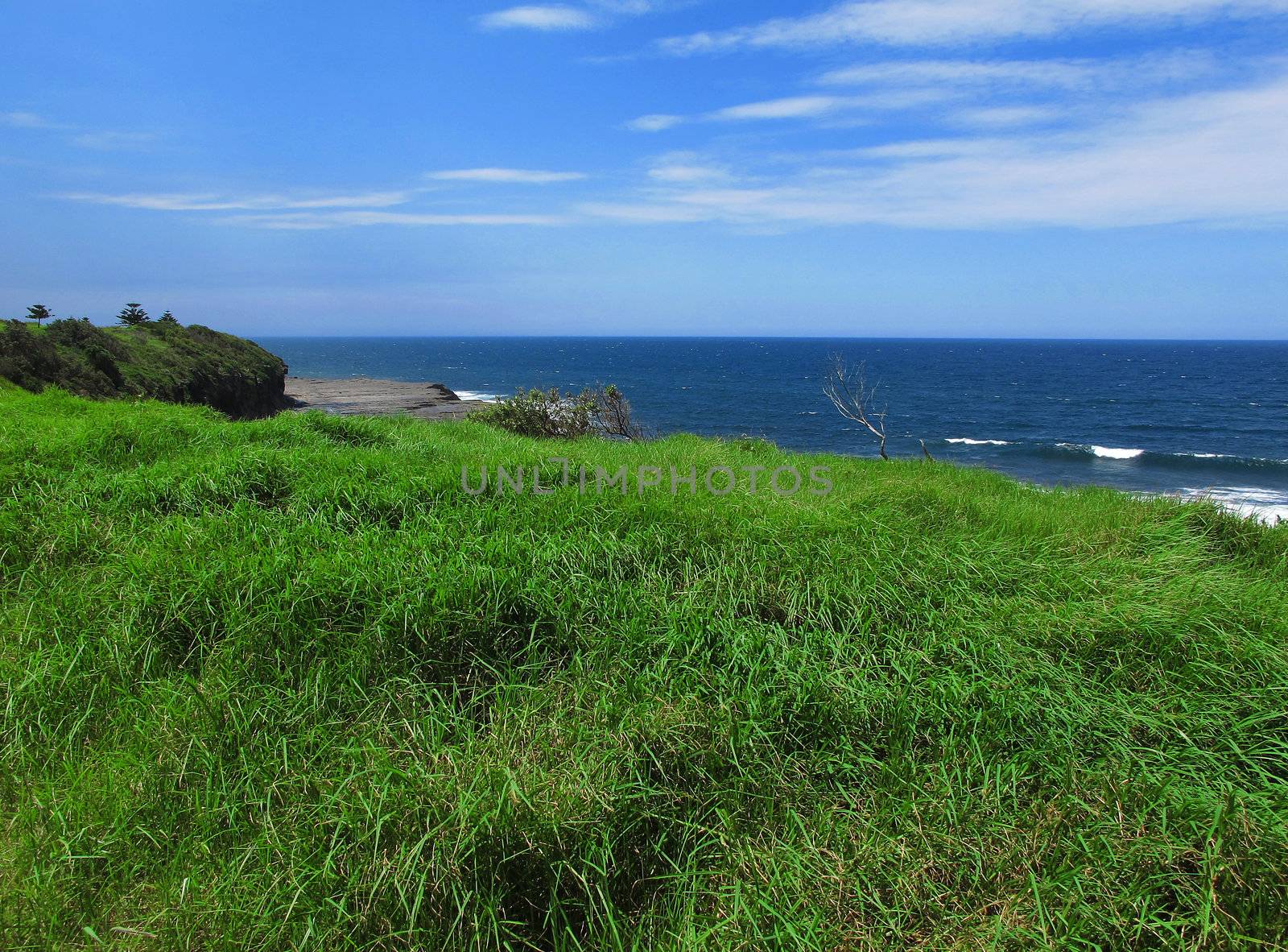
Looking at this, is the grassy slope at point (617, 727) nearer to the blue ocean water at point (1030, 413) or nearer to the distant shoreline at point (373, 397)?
the blue ocean water at point (1030, 413)

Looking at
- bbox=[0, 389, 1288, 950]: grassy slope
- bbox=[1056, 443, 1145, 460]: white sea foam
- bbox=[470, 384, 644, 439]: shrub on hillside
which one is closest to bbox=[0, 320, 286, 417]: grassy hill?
bbox=[470, 384, 644, 439]: shrub on hillside

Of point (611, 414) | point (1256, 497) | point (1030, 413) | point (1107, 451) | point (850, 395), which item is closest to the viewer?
point (850, 395)

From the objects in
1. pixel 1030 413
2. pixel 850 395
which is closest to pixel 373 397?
pixel 850 395

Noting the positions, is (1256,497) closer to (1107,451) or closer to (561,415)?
(1107,451)

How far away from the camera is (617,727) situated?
2924 millimetres

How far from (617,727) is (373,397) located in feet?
110

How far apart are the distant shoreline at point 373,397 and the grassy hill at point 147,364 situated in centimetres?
256

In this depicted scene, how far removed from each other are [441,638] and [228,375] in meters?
20.8

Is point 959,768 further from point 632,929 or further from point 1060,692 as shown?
point 632,929

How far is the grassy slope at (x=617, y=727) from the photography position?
229cm

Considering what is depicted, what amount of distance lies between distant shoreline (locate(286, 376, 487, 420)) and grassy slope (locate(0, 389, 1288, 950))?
70.1 ft

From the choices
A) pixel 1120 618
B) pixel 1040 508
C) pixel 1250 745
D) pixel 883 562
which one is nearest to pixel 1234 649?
pixel 1120 618

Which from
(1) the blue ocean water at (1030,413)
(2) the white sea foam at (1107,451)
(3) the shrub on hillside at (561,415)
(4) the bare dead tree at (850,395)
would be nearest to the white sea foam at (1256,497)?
(1) the blue ocean water at (1030,413)

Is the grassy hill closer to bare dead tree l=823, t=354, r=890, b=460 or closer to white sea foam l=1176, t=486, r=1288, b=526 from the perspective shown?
bare dead tree l=823, t=354, r=890, b=460
